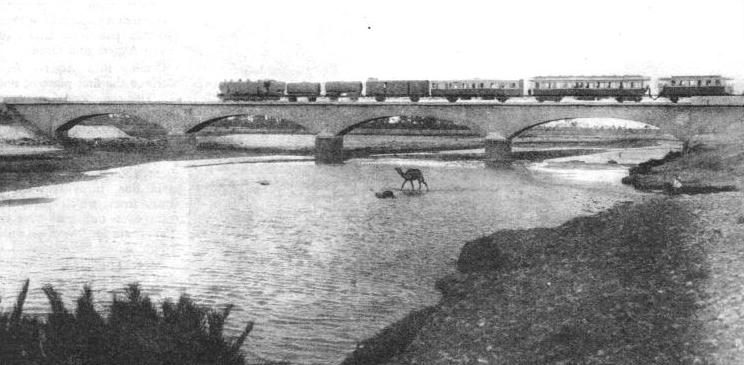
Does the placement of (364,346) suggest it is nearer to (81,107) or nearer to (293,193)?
(293,193)

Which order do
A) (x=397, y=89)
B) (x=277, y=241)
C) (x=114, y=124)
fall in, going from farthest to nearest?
1. (x=114, y=124)
2. (x=397, y=89)
3. (x=277, y=241)

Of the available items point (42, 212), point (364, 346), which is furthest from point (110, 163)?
point (364, 346)

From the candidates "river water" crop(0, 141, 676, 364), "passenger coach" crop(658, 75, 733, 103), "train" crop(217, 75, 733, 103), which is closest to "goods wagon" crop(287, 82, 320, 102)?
"train" crop(217, 75, 733, 103)

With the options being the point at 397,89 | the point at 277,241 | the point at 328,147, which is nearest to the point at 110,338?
the point at 277,241

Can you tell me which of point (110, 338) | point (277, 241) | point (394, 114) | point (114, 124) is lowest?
point (277, 241)

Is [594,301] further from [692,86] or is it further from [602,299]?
[692,86]

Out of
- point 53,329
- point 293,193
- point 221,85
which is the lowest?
point 293,193

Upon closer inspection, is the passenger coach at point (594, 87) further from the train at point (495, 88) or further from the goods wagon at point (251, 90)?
the goods wagon at point (251, 90)

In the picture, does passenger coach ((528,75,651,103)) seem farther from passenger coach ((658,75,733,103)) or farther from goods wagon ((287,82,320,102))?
goods wagon ((287,82,320,102))
